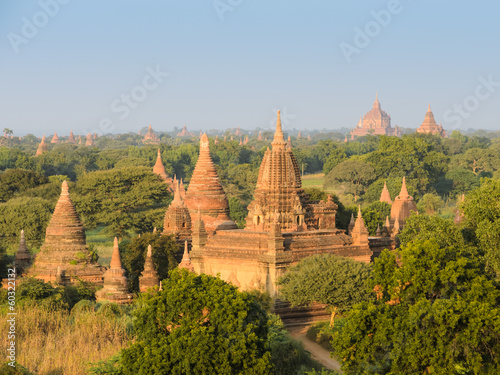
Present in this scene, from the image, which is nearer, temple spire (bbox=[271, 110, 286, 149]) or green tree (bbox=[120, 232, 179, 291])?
temple spire (bbox=[271, 110, 286, 149])

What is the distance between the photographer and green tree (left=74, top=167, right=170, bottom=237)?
234 feet

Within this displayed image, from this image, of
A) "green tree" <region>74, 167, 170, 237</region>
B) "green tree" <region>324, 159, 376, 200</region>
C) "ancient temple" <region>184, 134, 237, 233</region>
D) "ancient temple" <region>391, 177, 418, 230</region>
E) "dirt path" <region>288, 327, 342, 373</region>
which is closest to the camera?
"dirt path" <region>288, 327, 342, 373</region>

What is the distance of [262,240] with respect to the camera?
36.0m

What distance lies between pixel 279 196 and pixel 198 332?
18286 millimetres

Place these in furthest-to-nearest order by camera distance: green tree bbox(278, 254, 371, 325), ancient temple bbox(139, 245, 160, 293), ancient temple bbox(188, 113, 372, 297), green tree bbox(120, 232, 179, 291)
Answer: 1. green tree bbox(120, 232, 179, 291)
2. ancient temple bbox(139, 245, 160, 293)
3. ancient temple bbox(188, 113, 372, 297)
4. green tree bbox(278, 254, 371, 325)

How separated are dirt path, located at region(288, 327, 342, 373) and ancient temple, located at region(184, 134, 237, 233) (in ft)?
46.9

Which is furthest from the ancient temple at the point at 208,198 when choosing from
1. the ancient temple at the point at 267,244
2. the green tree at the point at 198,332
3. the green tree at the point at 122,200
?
the green tree at the point at 198,332

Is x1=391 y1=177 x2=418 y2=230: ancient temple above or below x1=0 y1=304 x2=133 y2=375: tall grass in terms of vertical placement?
above

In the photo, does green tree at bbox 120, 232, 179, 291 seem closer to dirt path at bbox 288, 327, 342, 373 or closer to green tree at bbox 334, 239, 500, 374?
dirt path at bbox 288, 327, 342, 373

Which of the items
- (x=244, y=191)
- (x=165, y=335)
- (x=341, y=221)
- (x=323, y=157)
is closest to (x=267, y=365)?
(x=165, y=335)

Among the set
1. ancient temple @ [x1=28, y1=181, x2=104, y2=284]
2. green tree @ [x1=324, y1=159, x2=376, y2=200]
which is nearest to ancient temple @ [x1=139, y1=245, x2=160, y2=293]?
ancient temple @ [x1=28, y1=181, x2=104, y2=284]

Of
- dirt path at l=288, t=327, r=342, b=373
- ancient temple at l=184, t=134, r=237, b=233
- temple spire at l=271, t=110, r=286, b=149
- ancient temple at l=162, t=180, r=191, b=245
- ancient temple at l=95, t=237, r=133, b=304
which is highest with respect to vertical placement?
temple spire at l=271, t=110, r=286, b=149

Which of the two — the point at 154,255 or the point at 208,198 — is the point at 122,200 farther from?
the point at 154,255

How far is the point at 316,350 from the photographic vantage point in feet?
103
